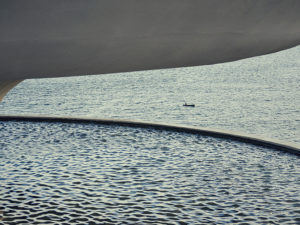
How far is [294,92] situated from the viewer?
64000 millimetres

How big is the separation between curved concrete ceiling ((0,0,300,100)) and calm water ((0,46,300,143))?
3431 cm

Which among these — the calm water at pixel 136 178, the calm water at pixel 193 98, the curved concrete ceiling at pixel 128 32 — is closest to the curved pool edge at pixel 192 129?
the calm water at pixel 136 178

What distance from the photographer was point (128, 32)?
1.48 meters

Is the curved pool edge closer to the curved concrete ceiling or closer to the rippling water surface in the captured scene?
the rippling water surface

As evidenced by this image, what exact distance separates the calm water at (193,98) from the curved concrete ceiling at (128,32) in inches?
1351

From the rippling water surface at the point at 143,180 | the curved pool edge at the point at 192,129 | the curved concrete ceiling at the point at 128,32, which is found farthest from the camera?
the curved pool edge at the point at 192,129

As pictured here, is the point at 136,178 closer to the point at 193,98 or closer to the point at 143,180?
the point at 143,180

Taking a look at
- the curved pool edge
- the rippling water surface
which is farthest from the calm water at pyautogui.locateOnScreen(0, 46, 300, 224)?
the curved pool edge

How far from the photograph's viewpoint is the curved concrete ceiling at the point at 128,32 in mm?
1399

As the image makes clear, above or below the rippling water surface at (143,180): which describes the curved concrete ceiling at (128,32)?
above

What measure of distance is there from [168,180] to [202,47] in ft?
32.6

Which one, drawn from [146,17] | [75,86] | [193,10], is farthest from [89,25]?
[75,86]

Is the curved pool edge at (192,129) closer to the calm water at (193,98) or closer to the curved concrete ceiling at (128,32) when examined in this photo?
the curved concrete ceiling at (128,32)

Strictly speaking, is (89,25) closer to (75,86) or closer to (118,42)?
(118,42)
